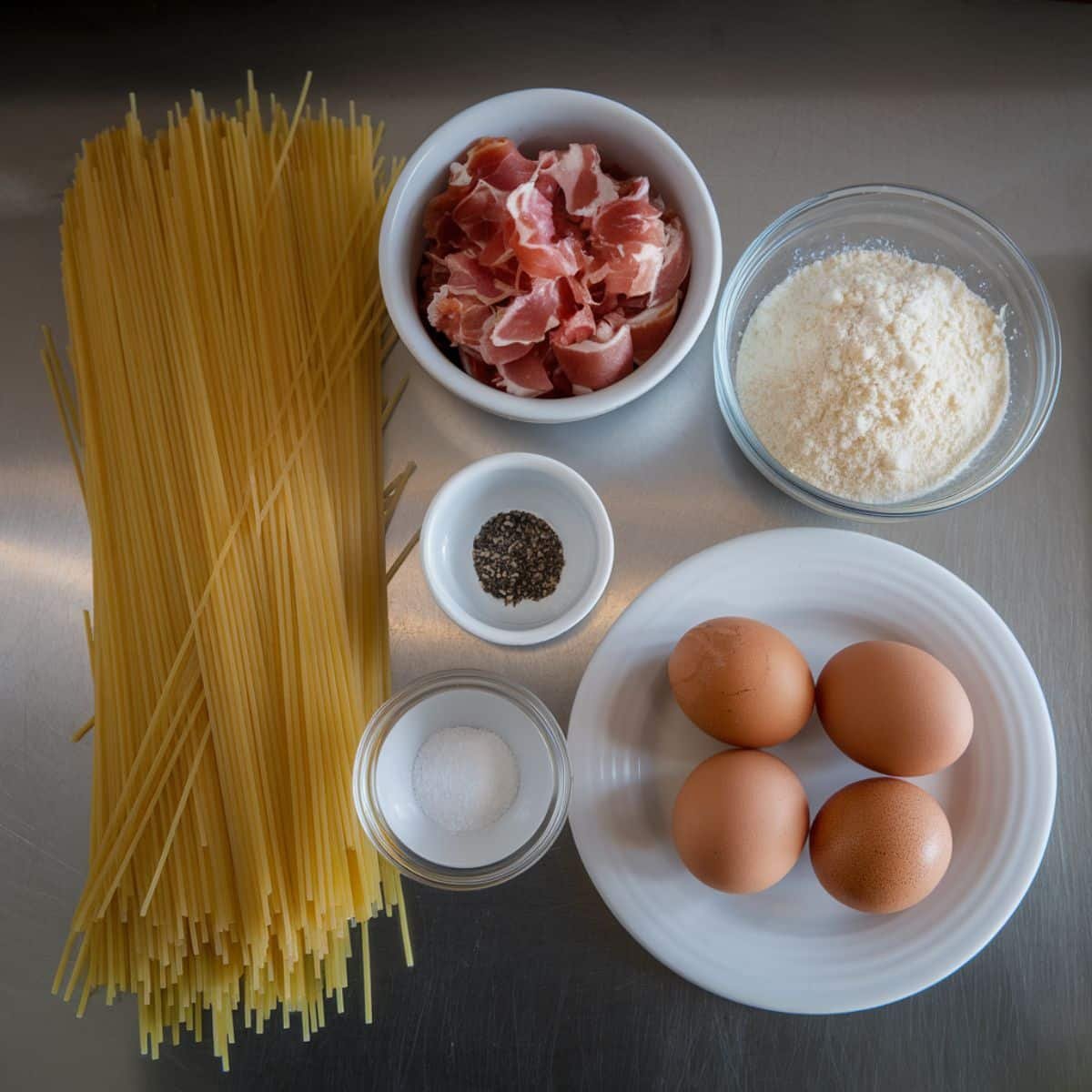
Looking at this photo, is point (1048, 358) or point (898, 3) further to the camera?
point (898, 3)

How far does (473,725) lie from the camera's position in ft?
3.32

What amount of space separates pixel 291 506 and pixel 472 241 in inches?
14.0

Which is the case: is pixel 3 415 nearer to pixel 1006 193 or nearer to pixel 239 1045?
pixel 239 1045

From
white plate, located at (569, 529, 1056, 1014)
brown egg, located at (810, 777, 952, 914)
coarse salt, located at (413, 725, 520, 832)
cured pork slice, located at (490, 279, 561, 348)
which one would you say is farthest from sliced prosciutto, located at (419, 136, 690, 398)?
brown egg, located at (810, 777, 952, 914)

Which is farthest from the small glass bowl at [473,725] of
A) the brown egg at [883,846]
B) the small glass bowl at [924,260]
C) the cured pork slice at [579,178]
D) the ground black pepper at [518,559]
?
the cured pork slice at [579,178]

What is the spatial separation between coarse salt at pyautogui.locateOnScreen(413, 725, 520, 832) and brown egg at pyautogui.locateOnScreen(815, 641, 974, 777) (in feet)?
1.20

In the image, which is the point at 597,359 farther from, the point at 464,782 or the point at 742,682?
the point at 464,782

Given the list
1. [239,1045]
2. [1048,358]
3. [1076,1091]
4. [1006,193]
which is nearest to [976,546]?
[1048,358]

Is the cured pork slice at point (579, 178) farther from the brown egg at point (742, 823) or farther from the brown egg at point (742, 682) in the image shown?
the brown egg at point (742, 823)

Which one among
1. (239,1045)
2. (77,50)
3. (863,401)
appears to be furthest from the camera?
(77,50)

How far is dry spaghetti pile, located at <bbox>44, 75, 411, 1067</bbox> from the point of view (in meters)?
0.94

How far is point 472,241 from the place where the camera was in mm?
961

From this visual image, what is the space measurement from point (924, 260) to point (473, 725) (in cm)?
81

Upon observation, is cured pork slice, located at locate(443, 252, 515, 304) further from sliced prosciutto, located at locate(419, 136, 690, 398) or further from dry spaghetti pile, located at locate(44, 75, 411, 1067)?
dry spaghetti pile, located at locate(44, 75, 411, 1067)
